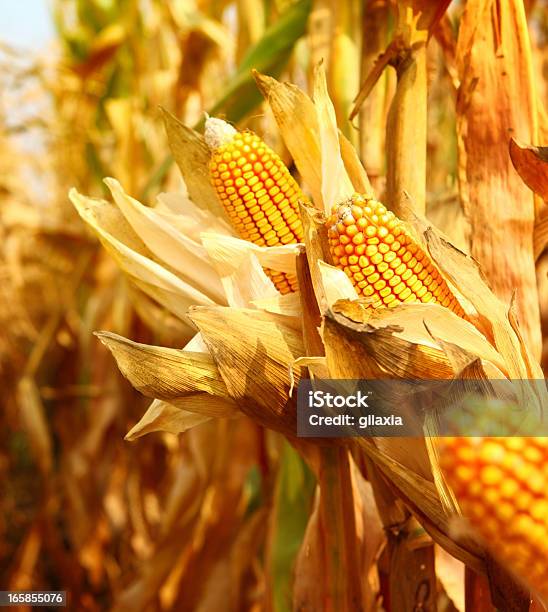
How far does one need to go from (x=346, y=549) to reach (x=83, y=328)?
3.06ft

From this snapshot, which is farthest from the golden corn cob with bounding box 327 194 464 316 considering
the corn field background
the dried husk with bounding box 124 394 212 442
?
the dried husk with bounding box 124 394 212 442

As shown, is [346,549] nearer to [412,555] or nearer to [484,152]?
[412,555]

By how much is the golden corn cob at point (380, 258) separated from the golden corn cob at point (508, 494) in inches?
3.4

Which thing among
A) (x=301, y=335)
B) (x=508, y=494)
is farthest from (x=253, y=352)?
(x=508, y=494)

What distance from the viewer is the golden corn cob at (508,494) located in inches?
12.1

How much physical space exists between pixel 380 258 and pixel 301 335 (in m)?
0.06

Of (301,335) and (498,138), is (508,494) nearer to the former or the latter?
(301,335)

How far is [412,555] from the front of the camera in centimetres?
45

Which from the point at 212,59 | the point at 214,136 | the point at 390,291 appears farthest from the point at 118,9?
the point at 390,291

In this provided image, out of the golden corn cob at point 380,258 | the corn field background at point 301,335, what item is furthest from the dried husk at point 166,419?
the golden corn cob at point 380,258

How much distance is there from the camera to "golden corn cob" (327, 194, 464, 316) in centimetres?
36

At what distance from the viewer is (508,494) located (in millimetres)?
308

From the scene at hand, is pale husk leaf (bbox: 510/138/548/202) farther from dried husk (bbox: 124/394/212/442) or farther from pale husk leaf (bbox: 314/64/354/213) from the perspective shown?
dried husk (bbox: 124/394/212/442)

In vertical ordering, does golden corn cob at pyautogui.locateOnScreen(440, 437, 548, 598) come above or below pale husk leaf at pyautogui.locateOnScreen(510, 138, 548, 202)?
below
